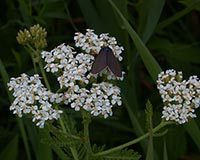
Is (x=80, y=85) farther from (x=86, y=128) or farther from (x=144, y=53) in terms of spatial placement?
(x=144, y=53)

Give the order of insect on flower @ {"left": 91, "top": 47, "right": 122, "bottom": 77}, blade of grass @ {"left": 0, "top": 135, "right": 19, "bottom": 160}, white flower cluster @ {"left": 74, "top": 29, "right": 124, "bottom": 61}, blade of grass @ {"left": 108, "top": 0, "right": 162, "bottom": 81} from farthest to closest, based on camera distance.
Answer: blade of grass @ {"left": 0, "top": 135, "right": 19, "bottom": 160} < blade of grass @ {"left": 108, "top": 0, "right": 162, "bottom": 81} < white flower cluster @ {"left": 74, "top": 29, "right": 124, "bottom": 61} < insect on flower @ {"left": 91, "top": 47, "right": 122, "bottom": 77}

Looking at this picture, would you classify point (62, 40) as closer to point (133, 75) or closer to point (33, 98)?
point (133, 75)

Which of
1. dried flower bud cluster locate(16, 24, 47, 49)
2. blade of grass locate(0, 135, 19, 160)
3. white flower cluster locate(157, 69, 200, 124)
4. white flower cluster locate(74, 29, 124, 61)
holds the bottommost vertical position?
white flower cluster locate(157, 69, 200, 124)

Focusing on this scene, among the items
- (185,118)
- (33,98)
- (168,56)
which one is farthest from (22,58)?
(185,118)

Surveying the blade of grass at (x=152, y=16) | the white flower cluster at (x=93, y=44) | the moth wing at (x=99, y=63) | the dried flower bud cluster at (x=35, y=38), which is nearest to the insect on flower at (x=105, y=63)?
the moth wing at (x=99, y=63)

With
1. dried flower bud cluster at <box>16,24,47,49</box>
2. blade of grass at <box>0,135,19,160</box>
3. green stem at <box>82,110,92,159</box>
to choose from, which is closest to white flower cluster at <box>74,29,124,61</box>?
dried flower bud cluster at <box>16,24,47,49</box>

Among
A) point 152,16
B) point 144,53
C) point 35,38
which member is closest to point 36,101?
point 35,38

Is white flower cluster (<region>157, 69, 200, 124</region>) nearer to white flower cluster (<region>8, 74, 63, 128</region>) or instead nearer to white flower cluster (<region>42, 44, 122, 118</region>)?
white flower cluster (<region>42, 44, 122, 118</region>)
